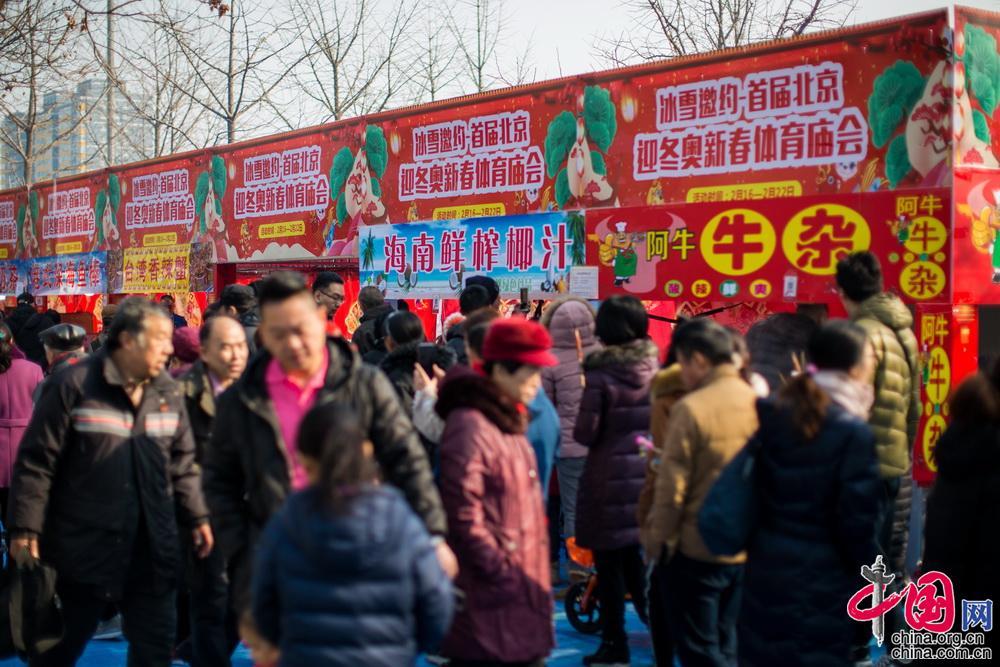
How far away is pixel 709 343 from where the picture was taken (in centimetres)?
405

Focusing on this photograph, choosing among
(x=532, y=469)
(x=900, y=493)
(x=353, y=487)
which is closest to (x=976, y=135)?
(x=900, y=493)

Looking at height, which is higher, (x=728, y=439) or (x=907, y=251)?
(x=907, y=251)

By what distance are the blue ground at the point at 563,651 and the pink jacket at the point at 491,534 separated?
6.66ft

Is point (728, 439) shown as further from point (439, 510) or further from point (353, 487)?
point (353, 487)

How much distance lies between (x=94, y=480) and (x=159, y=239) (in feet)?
33.3

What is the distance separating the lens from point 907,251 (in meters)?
6.18

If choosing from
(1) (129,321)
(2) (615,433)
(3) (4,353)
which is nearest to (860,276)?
(2) (615,433)

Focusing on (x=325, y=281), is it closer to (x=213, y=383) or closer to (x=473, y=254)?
(x=473, y=254)

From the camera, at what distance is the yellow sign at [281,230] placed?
11514mm

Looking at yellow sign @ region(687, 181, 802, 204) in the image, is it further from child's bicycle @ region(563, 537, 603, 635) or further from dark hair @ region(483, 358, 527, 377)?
dark hair @ region(483, 358, 527, 377)

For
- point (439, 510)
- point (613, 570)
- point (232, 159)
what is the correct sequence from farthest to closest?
point (232, 159) → point (613, 570) → point (439, 510)

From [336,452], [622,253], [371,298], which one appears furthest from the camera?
[371,298]

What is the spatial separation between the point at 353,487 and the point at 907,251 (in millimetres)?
4436

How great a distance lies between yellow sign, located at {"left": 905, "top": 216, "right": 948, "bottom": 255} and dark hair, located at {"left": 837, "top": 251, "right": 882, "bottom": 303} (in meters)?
0.76
